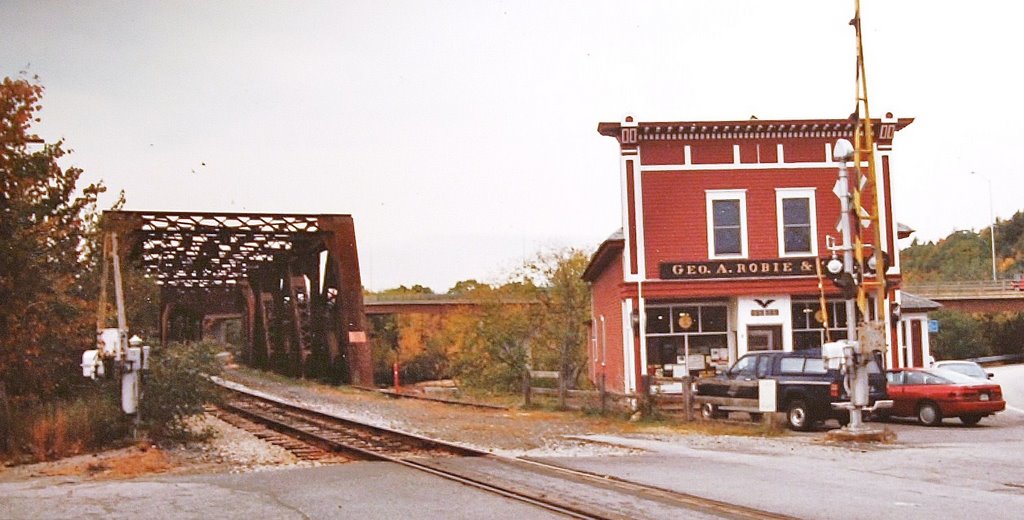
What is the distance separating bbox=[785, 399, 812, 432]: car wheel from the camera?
74.2 ft

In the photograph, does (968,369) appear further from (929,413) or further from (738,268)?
(929,413)

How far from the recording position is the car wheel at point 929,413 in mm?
23953

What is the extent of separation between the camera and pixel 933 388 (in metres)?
24.0

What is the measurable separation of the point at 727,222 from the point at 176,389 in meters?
17.6

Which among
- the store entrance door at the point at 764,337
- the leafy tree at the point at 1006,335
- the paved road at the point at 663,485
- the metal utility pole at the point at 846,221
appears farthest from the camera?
the leafy tree at the point at 1006,335

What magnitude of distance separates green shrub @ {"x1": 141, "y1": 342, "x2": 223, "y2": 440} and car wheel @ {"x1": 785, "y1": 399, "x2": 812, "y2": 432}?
11.5m

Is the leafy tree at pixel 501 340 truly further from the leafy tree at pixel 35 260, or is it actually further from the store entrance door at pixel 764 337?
the leafy tree at pixel 35 260

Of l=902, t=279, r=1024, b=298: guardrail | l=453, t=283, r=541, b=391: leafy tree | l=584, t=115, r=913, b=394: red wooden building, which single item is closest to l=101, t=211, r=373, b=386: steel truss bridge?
l=453, t=283, r=541, b=391: leafy tree

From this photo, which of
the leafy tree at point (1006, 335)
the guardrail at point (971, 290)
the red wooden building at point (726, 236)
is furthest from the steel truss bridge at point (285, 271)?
the leafy tree at point (1006, 335)

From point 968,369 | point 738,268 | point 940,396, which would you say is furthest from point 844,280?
point 968,369

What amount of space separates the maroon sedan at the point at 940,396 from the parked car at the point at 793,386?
82 cm

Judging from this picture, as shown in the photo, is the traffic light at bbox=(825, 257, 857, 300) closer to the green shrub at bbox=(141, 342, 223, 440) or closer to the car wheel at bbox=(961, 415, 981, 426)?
the car wheel at bbox=(961, 415, 981, 426)

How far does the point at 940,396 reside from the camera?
23.8 metres

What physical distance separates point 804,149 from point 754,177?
5.67 ft
